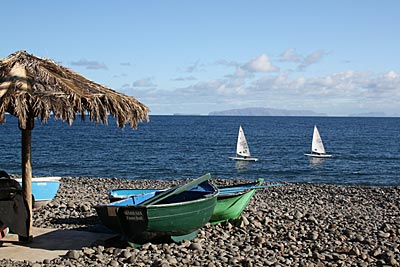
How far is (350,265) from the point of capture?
9.63 m

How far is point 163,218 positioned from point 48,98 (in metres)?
3.00

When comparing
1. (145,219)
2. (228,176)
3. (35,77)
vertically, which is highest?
(35,77)

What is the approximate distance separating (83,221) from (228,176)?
2128cm

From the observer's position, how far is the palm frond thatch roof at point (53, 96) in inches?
352

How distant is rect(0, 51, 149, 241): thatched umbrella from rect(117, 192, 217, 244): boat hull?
172cm

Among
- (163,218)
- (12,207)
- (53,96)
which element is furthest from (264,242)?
(53,96)

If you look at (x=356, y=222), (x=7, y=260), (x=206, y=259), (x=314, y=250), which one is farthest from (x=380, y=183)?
(x=7, y=260)

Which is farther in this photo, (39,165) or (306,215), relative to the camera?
(39,165)

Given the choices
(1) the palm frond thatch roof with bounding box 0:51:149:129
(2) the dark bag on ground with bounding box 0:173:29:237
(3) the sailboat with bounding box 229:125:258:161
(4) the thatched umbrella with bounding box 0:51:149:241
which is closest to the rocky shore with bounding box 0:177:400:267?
(2) the dark bag on ground with bounding box 0:173:29:237

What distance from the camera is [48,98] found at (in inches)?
355

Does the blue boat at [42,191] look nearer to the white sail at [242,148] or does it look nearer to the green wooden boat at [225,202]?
the green wooden boat at [225,202]

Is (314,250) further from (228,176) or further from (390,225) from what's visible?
(228,176)

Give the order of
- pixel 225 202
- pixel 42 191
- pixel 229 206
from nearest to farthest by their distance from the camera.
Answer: pixel 225 202
pixel 229 206
pixel 42 191

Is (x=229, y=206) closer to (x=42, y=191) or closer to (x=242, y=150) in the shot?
(x=42, y=191)
